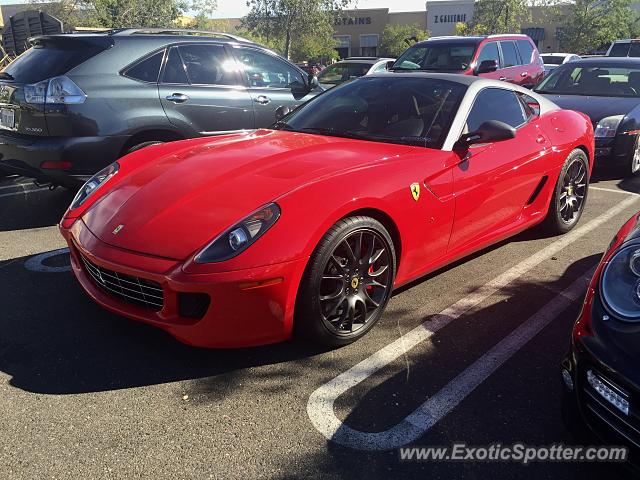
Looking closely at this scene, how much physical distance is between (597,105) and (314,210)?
5990 millimetres

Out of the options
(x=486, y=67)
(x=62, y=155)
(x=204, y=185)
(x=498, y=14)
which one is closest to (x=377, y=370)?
(x=204, y=185)

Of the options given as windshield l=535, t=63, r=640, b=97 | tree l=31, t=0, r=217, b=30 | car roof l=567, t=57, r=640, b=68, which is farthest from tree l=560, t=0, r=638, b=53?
windshield l=535, t=63, r=640, b=97

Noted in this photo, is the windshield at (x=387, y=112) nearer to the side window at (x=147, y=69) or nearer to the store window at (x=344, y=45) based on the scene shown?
the side window at (x=147, y=69)

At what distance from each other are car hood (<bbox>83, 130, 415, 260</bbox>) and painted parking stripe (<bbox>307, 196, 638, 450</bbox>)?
3.05 ft

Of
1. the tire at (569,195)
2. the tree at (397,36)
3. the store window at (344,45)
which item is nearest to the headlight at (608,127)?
the tire at (569,195)

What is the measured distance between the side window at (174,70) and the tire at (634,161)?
547 cm

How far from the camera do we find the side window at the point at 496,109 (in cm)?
374

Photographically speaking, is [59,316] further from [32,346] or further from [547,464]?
[547,464]

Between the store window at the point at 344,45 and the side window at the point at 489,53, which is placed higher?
the store window at the point at 344,45

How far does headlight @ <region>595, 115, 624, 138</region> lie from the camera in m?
6.69

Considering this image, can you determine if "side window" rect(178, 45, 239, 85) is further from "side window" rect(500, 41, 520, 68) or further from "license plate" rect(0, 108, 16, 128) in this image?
"side window" rect(500, 41, 520, 68)

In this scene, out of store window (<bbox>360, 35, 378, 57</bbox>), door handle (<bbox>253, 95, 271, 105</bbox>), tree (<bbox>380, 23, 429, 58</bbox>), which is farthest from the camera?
store window (<bbox>360, 35, 378, 57</bbox>)

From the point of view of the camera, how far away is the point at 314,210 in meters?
2.64

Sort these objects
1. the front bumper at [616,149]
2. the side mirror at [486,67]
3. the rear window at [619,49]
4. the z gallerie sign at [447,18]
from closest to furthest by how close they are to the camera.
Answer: the front bumper at [616,149] → the side mirror at [486,67] → the rear window at [619,49] → the z gallerie sign at [447,18]
